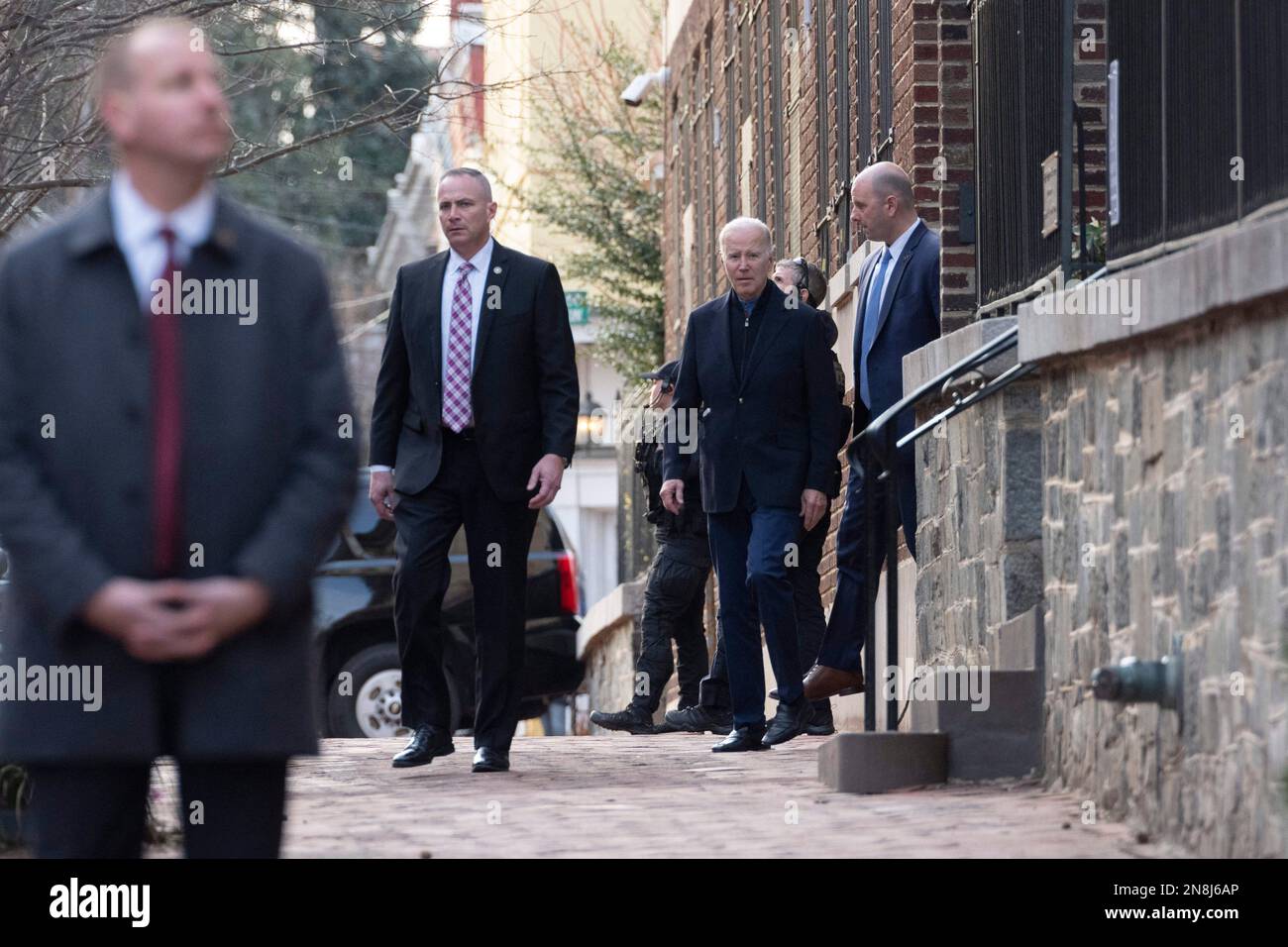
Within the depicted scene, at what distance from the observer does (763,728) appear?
34.7ft

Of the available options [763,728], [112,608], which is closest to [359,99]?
[763,728]

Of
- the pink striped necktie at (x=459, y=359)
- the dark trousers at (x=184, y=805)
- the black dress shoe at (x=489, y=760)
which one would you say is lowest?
the black dress shoe at (x=489, y=760)

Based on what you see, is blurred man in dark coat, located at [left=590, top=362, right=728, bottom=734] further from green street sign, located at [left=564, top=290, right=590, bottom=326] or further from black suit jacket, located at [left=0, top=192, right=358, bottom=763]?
green street sign, located at [left=564, top=290, right=590, bottom=326]

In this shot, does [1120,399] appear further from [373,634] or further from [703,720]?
[373,634]

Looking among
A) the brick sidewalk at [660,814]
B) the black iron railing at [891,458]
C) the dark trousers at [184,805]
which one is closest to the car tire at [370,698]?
the brick sidewalk at [660,814]

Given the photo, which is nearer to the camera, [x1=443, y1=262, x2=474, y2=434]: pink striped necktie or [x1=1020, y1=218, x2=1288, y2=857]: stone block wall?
[x1=1020, y1=218, x2=1288, y2=857]: stone block wall

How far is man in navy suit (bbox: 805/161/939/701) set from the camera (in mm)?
10195

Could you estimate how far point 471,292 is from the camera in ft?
31.2

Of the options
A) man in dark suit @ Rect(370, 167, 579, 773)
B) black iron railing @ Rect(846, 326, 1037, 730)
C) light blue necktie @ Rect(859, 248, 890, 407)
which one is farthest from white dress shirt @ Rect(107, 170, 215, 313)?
light blue necktie @ Rect(859, 248, 890, 407)

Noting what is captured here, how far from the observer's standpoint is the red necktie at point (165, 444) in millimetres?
4008

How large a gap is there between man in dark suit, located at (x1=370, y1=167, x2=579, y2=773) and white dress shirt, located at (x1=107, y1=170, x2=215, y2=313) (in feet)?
16.9

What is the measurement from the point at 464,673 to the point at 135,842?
36.0ft

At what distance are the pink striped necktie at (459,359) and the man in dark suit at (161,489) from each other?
17.2 feet

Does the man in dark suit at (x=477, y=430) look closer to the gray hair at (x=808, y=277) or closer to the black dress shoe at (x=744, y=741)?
the black dress shoe at (x=744, y=741)
